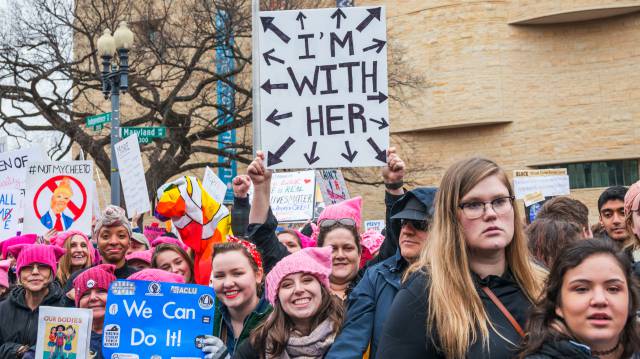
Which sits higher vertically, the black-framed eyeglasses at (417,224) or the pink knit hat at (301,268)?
the black-framed eyeglasses at (417,224)

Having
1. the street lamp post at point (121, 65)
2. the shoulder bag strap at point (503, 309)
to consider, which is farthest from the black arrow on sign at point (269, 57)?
the street lamp post at point (121, 65)

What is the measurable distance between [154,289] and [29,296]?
2313 mm

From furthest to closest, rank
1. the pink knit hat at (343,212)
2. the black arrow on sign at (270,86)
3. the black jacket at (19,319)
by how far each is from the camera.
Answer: the black jacket at (19,319) → the black arrow on sign at (270,86) → the pink knit hat at (343,212)

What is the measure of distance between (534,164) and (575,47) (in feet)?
14.9

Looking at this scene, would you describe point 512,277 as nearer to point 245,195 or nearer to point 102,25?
point 245,195

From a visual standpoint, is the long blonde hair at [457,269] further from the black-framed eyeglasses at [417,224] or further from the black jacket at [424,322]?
the black-framed eyeglasses at [417,224]

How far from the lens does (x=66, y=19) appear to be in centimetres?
2133

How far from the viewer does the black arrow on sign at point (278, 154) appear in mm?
5952

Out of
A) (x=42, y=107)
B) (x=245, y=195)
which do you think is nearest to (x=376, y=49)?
(x=245, y=195)

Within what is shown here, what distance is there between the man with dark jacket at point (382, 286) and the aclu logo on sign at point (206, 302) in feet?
2.74

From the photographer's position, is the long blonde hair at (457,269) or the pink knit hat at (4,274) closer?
the long blonde hair at (457,269)

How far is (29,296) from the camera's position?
6754mm

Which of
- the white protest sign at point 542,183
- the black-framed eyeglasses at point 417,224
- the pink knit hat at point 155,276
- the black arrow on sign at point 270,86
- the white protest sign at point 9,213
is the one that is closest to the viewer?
the black-framed eyeglasses at point 417,224

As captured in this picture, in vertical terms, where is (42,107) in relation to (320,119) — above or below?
above
